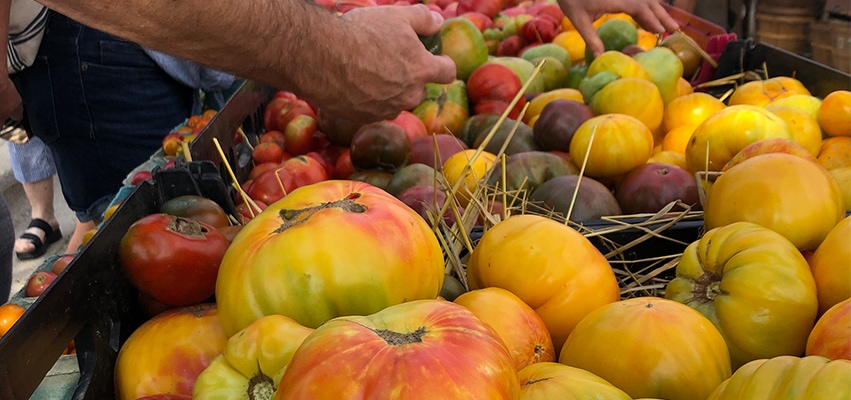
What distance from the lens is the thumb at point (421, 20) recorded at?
1867 millimetres

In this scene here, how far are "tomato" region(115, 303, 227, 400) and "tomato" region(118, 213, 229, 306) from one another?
1.8 inches

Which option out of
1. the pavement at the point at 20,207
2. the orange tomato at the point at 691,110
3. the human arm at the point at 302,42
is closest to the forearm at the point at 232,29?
the human arm at the point at 302,42

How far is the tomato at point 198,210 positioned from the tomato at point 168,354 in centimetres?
28

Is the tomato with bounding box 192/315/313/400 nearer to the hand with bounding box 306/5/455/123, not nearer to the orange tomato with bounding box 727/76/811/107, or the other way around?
the hand with bounding box 306/5/455/123

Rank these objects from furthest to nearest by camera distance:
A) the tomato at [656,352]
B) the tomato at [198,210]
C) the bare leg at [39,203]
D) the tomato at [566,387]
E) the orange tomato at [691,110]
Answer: the bare leg at [39,203], the orange tomato at [691,110], the tomato at [198,210], the tomato at [656,352], the tomato at [566,387]

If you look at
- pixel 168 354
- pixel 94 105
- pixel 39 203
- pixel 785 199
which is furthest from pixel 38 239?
pixel 785 199

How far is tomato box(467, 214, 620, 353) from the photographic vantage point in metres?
0.95

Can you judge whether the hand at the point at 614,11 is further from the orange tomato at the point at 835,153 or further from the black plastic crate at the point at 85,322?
the black plastic crate at the point at 85,322

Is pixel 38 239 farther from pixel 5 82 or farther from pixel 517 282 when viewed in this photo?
pixel 517 282

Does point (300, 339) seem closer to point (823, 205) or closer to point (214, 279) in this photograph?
point (214, 279)

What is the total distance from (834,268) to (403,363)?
2.43 ft

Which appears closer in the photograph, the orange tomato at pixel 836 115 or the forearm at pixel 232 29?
the forearm at pixel 232 29

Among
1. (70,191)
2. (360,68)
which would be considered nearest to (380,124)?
(360,68)

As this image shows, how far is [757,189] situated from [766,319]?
348 mm
